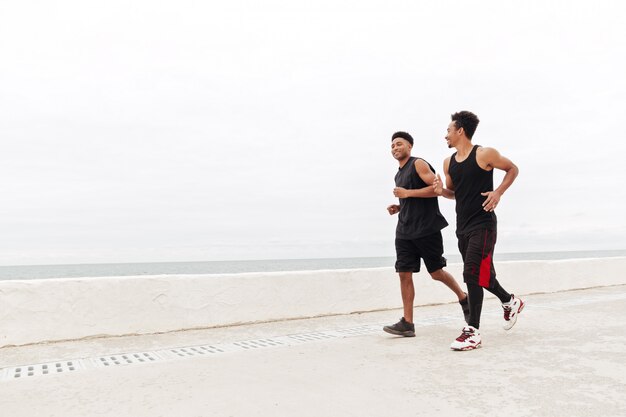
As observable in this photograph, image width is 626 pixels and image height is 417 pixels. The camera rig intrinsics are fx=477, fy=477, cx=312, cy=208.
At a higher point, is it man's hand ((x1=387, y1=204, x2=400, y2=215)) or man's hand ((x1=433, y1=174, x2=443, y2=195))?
man's hand ((x1=433, y1=174, x2=443, y2=195))

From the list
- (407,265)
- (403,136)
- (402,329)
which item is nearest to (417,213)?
(407,265)

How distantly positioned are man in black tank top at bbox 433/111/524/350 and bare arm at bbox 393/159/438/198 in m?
0.08

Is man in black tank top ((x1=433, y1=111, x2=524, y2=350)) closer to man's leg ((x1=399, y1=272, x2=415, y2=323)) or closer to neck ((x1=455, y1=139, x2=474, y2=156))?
neck ((x1=455, y1=139, x2=474, y2=156))

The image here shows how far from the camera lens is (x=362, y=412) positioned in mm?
2061

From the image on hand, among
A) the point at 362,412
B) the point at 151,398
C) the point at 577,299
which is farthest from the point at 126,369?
the point at 577,299

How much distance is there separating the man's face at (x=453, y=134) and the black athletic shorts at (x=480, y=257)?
2.46ft

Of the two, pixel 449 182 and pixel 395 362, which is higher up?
pixel 449 182

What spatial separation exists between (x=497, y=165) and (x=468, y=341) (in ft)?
4.37

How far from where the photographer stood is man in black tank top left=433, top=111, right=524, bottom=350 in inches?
142

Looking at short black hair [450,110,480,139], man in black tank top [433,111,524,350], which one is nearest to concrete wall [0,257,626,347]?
man in black tank top [433,111,524,350]

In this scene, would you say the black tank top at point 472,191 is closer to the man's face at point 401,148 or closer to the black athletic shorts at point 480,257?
the black athletic shorts at point 480,257

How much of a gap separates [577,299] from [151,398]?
6135mm

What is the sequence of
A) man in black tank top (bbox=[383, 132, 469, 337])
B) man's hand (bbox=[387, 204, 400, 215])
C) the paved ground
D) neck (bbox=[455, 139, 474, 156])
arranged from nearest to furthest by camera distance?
the paved ground → neck (bbox=[455, 139, 474, 156]) → man in black tank top (bbox=[383, 132, 469, 337]) → man's hand (bbox=[387, 204, 400, 215])

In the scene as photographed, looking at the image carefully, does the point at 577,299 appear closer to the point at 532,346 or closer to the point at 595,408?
the point at 532,346
